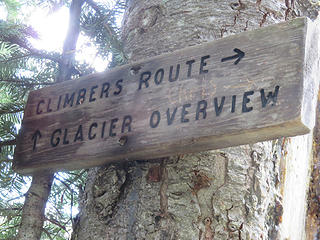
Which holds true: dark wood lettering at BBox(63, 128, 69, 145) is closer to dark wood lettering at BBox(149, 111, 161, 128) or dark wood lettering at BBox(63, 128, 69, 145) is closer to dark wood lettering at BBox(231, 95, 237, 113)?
dark wood lettering at BBox(149, 111, 161, 128)

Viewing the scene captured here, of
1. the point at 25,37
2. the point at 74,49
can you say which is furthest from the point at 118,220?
the point at 25,37

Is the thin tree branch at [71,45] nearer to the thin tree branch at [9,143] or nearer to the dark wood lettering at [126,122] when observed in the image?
the thin tree branch at [9,143]

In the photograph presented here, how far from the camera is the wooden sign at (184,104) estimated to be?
1.10 metres

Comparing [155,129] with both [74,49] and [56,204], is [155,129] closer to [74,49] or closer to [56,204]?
[74,49]

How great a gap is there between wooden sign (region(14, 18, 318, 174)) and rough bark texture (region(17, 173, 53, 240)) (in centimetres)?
7

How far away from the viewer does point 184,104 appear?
1.23 meters

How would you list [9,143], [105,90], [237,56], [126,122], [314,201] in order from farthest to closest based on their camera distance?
1. [314,201]
2. [9,143]
3. [105,90]
4. [126,122]
5. [237,56]

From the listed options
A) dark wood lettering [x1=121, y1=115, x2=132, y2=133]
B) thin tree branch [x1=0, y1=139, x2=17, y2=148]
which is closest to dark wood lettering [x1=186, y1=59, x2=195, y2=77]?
dark wood lettering [x1=121, y1=115, x2=132, y2=133]

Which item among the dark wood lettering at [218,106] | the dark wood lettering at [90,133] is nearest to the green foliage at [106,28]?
the dark wood lettering at [90,133]

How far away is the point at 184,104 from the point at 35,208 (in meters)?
0.65

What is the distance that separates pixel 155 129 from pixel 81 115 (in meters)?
0.32

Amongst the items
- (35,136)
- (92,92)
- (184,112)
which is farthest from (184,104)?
(35,136)

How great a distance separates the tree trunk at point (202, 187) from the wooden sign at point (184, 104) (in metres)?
0.10

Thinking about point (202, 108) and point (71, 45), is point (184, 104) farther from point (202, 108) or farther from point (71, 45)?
point (71, 45)
